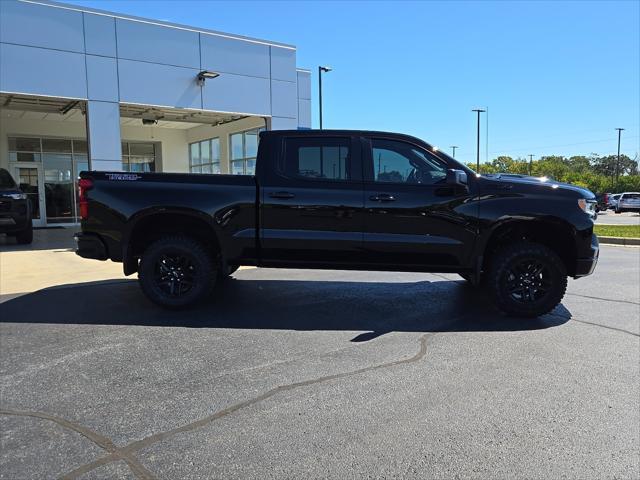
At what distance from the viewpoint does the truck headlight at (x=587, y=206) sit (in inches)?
226

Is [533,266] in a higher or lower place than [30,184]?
lower

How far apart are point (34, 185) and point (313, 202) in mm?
17653

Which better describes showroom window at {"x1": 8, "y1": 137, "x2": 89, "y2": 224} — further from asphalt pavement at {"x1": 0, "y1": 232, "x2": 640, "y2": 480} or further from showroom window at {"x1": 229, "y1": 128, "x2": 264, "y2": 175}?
asphalt pavement at {"x1": 0, "y1": 232, "x2": 640, "y2": 480}

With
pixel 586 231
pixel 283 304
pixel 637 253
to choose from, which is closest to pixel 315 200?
pixel 283 304

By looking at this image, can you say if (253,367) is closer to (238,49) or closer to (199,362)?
(199,362)

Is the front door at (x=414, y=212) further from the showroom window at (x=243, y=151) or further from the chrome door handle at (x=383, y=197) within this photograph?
the showroom window at (x=243, y=151)

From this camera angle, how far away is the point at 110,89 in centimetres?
1348

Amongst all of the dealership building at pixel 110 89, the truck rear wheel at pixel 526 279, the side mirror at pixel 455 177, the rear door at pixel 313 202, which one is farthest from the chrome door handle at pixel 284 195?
the dealership building at pixel 110 89

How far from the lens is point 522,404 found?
362 centimetres

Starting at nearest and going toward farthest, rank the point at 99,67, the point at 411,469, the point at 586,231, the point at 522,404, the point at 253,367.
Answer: the point at 411,469
the point at 522,404
the point at 253,367
the point at 586,231
the point at 99,67

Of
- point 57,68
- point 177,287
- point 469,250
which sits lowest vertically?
point 177,287

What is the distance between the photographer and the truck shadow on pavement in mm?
5590

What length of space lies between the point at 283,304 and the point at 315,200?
4.81 feet

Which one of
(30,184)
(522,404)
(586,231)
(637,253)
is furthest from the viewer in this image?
(30,184)
